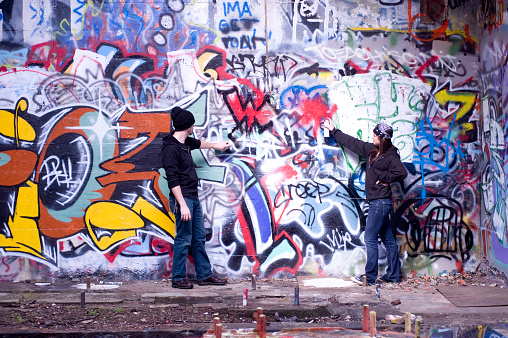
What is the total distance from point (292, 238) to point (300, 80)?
2.09 meters

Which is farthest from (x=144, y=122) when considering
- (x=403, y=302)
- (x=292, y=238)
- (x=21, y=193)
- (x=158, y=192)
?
(x=403, y=302)

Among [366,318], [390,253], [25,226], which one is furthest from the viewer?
[25,226]

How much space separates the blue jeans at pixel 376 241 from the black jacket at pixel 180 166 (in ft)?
7.29

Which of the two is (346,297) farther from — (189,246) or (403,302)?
(189,246)

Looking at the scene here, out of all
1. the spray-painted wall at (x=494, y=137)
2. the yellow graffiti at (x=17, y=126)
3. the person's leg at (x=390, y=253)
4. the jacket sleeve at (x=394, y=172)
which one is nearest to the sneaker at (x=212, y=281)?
the person's leg at (x=390, y=253)

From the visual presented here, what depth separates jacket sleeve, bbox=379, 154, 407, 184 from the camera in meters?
6.46

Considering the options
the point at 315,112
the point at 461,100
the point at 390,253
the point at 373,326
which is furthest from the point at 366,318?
the point at 461,100

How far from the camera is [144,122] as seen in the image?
6.91m

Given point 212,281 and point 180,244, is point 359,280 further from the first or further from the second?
point 180,244

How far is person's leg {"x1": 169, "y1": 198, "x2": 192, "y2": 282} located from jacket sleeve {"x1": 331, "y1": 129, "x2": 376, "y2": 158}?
220 cm

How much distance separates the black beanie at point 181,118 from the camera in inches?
251

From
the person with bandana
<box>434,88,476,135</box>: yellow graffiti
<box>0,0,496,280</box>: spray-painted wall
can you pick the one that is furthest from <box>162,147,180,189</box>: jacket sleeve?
<box>434,88,476,135</box>: yellow graffiti

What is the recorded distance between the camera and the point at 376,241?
6.64 meters

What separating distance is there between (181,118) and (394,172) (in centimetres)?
267
